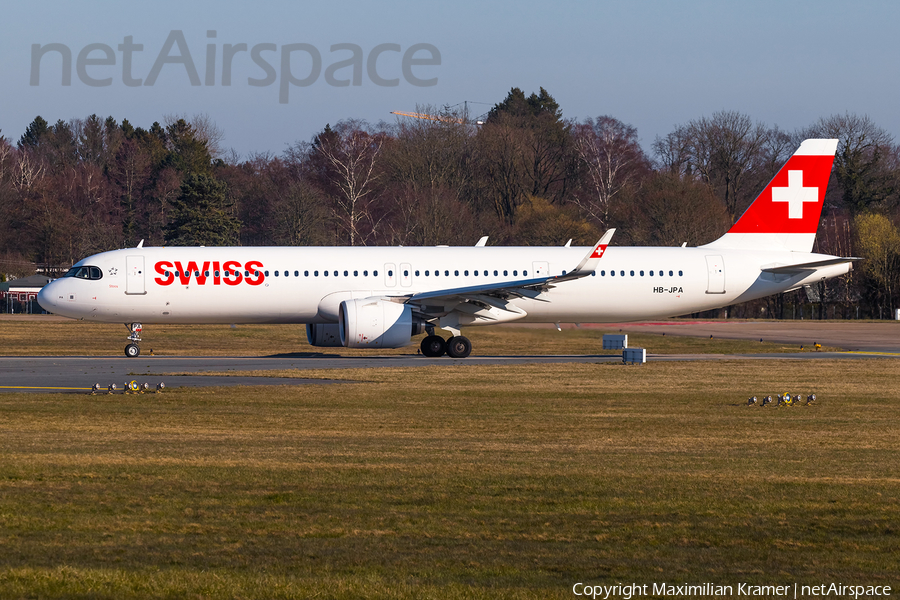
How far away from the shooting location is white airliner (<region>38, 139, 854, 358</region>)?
33125 mm

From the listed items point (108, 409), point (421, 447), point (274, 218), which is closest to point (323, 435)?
point (421, 447)

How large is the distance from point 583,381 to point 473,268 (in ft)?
32.5

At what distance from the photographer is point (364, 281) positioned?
33938 mm

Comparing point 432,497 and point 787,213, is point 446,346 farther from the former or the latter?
point 432,497

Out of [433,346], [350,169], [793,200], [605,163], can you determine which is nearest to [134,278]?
[433,346]

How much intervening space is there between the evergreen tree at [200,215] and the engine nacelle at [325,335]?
45.4m

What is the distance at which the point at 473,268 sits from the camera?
113 feet

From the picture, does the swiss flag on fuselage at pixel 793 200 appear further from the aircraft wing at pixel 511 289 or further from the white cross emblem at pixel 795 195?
the aircraft wing at pixel 511 289

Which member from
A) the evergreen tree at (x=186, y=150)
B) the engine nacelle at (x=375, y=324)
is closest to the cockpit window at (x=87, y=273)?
the engine nacelle at (x=375, y=324)

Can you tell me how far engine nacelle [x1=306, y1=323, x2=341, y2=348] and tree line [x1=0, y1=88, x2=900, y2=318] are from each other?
1470 inches

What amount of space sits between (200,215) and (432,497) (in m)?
72.0

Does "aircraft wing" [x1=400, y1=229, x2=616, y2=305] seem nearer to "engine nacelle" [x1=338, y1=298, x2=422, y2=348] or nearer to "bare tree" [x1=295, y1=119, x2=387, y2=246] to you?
"engine nacelle" [x1=338, y1=298, x2=422, y2=348]

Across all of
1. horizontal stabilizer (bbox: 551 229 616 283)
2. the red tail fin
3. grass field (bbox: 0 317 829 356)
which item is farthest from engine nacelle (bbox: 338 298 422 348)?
the red tail fin

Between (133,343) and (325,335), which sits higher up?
(325,335)
